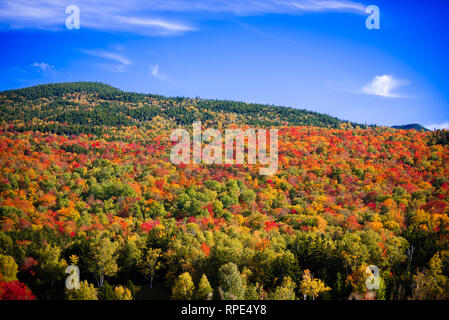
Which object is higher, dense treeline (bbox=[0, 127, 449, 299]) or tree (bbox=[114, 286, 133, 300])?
dense treeline (bbox=[0, 127, 449, 299])

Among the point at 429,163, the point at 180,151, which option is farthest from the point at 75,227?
the point at 429,163

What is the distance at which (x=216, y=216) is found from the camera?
83188 mm

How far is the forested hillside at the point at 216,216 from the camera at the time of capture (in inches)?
1516

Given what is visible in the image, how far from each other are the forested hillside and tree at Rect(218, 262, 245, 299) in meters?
0.17

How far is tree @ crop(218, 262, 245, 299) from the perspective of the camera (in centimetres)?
3431

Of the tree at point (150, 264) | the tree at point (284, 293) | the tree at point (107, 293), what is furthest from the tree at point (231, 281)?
the tree at point (150, 264)

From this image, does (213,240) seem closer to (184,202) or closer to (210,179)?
(184,202)

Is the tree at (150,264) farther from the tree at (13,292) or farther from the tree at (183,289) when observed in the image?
the tree at (13,292)

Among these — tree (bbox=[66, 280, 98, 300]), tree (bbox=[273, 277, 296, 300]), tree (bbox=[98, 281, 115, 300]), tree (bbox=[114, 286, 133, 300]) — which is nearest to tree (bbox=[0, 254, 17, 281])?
tree (bbox=[66, 280, 98, 300])

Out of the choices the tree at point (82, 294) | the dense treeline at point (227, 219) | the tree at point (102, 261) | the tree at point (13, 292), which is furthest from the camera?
the tree at point (102, 261)

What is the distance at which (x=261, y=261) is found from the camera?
1613 inches

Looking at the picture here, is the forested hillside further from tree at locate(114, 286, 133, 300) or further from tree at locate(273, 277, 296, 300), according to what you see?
Result: tree at locate(273, 277, 296, 300)

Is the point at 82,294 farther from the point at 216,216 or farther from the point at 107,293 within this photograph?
the point at 216,216

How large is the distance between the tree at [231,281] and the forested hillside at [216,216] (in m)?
0.17
